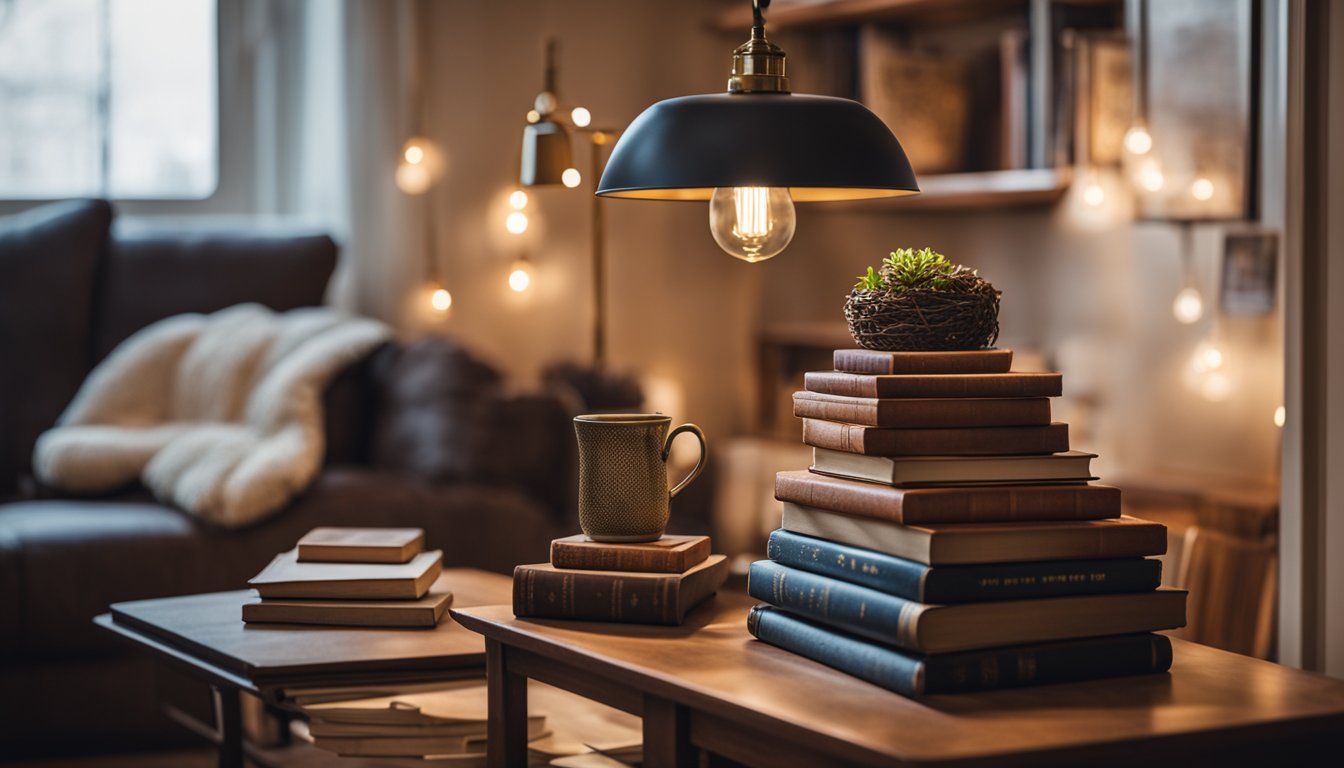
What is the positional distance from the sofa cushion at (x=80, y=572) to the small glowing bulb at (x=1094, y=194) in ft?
6.56

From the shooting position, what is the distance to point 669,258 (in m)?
4.26

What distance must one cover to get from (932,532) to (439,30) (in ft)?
10.0

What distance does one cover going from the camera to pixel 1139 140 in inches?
117

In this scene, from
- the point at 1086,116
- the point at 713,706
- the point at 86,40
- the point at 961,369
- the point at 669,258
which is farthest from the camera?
the point at 669,258

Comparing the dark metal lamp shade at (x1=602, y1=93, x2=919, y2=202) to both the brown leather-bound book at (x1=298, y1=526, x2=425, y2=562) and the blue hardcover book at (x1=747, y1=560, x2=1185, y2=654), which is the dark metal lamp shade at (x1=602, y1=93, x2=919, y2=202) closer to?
the blue hardcover book at (x1=747, y1=560, x2=1185, y2=654)

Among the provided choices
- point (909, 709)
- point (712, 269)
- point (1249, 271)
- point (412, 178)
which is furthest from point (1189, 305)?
point (909, 709)

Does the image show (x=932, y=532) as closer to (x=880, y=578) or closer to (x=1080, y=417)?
(x=880, y=578)

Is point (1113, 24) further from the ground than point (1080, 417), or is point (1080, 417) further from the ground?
point (1113, 24)

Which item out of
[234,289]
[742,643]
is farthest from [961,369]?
[234,289]

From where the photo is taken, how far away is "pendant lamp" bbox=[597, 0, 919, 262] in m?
1.18

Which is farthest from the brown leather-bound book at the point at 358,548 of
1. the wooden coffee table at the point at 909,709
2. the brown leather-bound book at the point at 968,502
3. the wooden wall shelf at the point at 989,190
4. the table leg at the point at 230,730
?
the wooden wall shelf at the point at 989,190

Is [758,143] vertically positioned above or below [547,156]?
below

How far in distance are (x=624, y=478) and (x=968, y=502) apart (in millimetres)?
396

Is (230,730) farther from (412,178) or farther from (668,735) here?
(412,178)
